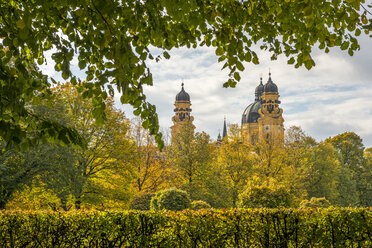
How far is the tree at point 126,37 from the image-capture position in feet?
10.6

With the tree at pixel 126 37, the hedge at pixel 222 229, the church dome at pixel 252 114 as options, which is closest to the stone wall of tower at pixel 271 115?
the church dome at pixel 252 114

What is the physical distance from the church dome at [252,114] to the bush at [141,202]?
69.9 m

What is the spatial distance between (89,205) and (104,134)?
4.76m

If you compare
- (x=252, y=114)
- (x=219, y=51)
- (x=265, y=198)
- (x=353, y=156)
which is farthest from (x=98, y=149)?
(x=252, y=114)

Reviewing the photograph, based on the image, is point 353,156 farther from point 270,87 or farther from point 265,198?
point 265,198

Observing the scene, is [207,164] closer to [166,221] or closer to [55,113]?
[55,113]

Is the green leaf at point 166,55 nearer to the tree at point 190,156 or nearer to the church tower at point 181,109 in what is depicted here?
the tree at point 190,156

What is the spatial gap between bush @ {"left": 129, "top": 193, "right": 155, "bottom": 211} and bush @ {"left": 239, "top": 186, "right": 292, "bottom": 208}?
5896 mm

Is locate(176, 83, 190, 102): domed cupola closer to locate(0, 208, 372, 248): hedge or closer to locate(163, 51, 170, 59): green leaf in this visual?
locate(0, 208, 372, 248): hedge

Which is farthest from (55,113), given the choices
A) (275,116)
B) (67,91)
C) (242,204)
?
(275,116)

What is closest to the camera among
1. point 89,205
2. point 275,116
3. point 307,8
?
point 307,8

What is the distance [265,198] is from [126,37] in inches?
499

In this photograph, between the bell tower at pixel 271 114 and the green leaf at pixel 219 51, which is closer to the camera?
the green leaf at pixel 219 51

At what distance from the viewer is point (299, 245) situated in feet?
23.8
